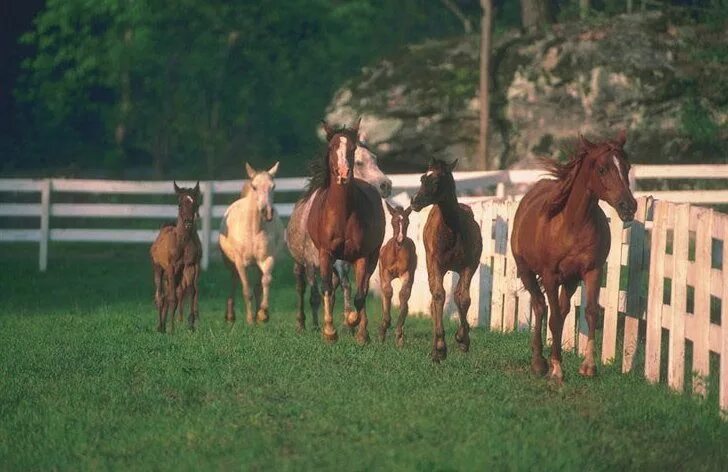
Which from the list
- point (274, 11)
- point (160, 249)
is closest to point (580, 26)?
point (274, 11)

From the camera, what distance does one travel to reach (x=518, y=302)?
18.3 m

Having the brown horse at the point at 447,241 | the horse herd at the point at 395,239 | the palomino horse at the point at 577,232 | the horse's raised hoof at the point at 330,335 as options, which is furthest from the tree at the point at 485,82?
the palomino horse at the point at 577,232

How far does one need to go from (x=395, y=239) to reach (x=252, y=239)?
350cm

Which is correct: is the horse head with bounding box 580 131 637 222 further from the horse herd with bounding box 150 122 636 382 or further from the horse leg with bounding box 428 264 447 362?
the horse leg with bounding box 428 264 447 362

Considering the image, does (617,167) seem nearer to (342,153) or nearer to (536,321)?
(536,321)

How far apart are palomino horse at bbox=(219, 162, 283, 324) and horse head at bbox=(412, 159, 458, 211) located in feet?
15.3

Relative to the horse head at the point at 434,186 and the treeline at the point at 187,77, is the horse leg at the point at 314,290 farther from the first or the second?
the treeline at the point at 187,77

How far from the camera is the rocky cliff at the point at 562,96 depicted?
103ft

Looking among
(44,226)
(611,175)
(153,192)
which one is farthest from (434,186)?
(44,226)

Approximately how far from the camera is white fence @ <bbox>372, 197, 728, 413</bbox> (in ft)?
40.1

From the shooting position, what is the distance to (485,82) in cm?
3130

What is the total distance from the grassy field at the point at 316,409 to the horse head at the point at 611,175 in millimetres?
1443

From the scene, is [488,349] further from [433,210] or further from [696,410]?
[696,410]

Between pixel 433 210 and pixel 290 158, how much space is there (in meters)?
39.8
